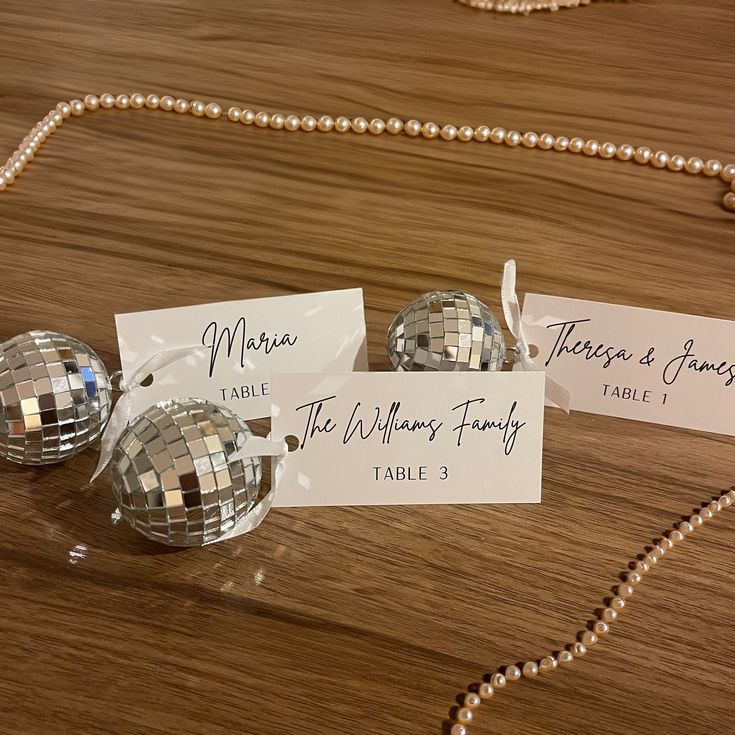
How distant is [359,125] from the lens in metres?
1.05

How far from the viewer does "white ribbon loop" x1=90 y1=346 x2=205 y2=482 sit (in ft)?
2.16

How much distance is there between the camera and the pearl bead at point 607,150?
1.02 m

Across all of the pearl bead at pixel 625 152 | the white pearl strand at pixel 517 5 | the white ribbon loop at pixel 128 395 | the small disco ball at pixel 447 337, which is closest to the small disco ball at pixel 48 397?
the white ribbon loop at pixel 128 395

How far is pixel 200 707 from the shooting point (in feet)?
1.74

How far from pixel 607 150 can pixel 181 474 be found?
746 millimetres

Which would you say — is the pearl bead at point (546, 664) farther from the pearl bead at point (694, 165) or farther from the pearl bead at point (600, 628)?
the pearl bead at point (694, 165)

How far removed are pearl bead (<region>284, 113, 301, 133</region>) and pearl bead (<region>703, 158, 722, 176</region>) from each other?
54 cm

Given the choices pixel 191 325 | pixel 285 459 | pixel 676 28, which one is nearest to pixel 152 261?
pixel 191 325

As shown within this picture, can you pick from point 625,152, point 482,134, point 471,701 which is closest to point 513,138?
point 482,134

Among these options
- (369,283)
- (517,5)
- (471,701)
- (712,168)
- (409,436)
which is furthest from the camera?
(517,5)

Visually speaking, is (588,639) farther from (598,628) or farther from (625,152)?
(625,152)

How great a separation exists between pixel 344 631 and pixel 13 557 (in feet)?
0.89

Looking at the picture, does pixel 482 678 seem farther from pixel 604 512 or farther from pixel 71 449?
pixel 71 449

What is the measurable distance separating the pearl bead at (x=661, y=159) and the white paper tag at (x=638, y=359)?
40 cm
